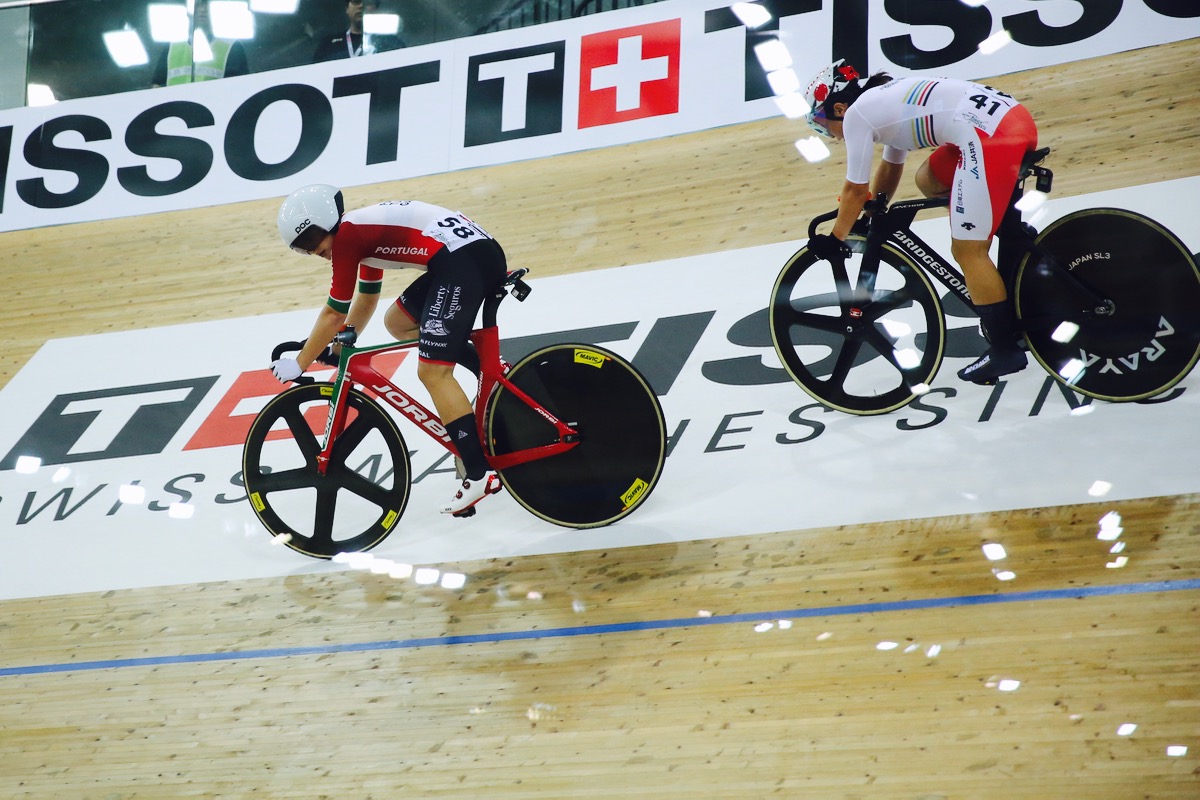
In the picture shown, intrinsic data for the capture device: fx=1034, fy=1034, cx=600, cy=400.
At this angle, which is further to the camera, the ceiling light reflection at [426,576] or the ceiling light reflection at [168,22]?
the ceiling light reflection at [168,22]

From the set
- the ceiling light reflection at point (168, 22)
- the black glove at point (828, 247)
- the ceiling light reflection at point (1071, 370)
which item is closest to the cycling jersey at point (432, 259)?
the black glove at point (828, 247)

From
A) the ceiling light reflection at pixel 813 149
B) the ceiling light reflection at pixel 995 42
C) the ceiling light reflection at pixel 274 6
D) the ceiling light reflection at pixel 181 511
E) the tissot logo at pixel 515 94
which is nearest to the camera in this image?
the ceiling light reflection at pixel 181 511

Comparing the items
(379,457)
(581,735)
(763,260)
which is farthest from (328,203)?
(763,260)

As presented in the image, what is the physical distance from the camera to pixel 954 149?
11.1 feet

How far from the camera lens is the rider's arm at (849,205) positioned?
11.1 feet

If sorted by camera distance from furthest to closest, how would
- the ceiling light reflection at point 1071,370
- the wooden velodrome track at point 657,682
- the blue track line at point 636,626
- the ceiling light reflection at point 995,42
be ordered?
the ceiling light reflection at point 995,42 < the ceiling light reflection at point 1071,370 < the blue track line at point 636,626 < the wooden velodrome track at point 657,682

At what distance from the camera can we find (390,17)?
703 centimetres

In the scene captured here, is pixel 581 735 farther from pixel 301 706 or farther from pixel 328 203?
pixel 328 203

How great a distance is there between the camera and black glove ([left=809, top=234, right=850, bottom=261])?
350cm

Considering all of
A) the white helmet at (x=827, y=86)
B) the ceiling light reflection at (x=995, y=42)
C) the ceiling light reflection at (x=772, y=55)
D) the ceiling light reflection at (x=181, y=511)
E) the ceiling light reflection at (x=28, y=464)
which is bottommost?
the ceiling light reflection at (x=28, y=464)

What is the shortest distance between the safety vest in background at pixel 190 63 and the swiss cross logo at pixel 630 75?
265cm

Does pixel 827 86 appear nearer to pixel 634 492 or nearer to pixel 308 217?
pixel 634 492

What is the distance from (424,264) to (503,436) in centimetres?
64

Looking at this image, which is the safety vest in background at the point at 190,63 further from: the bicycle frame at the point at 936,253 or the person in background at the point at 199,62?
the bicycle frame at the point at 936,253
